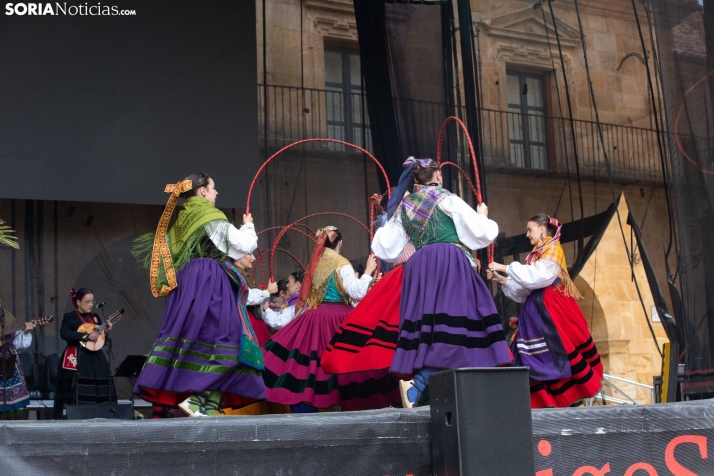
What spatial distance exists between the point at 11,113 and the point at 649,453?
19.5 ft

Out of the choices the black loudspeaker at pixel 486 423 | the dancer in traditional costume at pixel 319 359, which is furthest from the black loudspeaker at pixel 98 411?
the black loudspeaker at pixel 486 423

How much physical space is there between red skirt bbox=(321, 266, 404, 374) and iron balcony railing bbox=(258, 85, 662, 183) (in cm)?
217

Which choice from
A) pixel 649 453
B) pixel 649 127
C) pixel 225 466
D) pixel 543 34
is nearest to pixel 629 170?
pixel 649 127

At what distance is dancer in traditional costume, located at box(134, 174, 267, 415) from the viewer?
3836 millimetres

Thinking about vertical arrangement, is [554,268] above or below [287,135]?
below

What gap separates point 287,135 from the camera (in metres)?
7.85

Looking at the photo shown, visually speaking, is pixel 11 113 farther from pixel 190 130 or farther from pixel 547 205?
pixel 547 205

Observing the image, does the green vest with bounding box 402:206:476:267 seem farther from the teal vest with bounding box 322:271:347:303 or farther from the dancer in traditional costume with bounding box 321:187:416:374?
the teal vest with bounding box 322:271:347:303

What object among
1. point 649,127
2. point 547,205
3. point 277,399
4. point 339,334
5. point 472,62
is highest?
point 472,62

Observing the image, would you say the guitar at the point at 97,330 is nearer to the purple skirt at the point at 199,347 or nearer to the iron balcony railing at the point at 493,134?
the iron balcony railing at the point at 493,134

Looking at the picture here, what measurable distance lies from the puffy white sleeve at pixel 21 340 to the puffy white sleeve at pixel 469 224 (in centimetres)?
427

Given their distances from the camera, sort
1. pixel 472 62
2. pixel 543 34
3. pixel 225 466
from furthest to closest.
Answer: pixel 543 34
pixel 472 62
pixel 225 466

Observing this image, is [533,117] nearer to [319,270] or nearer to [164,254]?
[319,270]

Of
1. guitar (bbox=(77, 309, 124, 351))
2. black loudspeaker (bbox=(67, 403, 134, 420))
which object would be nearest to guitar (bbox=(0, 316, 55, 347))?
guitar (bbox=(77, 309, 124, 351))
